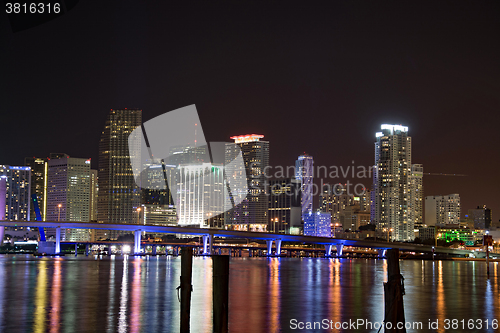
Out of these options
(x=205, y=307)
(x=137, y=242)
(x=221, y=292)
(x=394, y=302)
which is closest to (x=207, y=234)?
(x=137, y=242)

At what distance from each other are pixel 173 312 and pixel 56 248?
113287 mm

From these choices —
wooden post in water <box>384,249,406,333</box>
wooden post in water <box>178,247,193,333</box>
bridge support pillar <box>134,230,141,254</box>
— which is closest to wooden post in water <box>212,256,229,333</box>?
wooden post in water <box>178,247,193,333</box>

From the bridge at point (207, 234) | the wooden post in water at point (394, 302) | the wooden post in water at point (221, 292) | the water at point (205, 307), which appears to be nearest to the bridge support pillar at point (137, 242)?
the bridge at point (207, 234)

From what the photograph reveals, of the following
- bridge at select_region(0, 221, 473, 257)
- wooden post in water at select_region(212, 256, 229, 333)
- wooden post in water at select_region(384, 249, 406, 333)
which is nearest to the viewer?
wooden post in water at select_region(384, 249, 406, 333)

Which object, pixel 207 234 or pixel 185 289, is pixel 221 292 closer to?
pixel 185 289

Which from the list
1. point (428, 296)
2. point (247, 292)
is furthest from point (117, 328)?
point (428, 296)

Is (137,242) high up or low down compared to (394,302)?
down

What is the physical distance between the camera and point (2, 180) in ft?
458

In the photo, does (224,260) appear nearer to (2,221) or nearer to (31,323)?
(31,323)
